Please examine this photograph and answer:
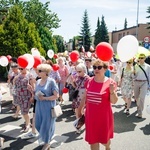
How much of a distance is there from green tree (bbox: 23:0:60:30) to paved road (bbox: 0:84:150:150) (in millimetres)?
33421

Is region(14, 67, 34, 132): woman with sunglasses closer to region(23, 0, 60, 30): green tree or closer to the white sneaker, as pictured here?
the white sneaker

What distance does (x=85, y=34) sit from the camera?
2697 inches

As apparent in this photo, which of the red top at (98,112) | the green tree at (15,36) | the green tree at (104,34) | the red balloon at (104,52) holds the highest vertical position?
the green tree at (104,34)

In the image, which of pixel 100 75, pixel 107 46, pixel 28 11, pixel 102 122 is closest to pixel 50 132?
pixel 102 122

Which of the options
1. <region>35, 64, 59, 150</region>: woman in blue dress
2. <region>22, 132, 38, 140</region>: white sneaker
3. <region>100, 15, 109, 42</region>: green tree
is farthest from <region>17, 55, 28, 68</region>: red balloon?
<region>100, 15, 109, 42</region>: green tree

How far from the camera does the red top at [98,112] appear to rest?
3.50 metres

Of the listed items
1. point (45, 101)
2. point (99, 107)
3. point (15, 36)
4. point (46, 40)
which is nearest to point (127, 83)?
point (45, 101)

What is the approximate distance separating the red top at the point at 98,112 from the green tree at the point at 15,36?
1113 centimetres

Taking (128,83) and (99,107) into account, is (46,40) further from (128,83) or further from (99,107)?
(99,107)

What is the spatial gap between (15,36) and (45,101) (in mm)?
10822

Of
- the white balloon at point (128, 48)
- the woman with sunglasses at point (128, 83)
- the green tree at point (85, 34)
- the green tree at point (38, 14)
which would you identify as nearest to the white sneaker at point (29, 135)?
the white balloon at point (128, 48)

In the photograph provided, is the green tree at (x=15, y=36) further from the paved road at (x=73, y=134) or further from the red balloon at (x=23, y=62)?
the red balloon at (x=23, y=62)

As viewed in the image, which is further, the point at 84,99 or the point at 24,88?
the point at 24,88

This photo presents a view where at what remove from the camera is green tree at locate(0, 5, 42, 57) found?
546 inches
